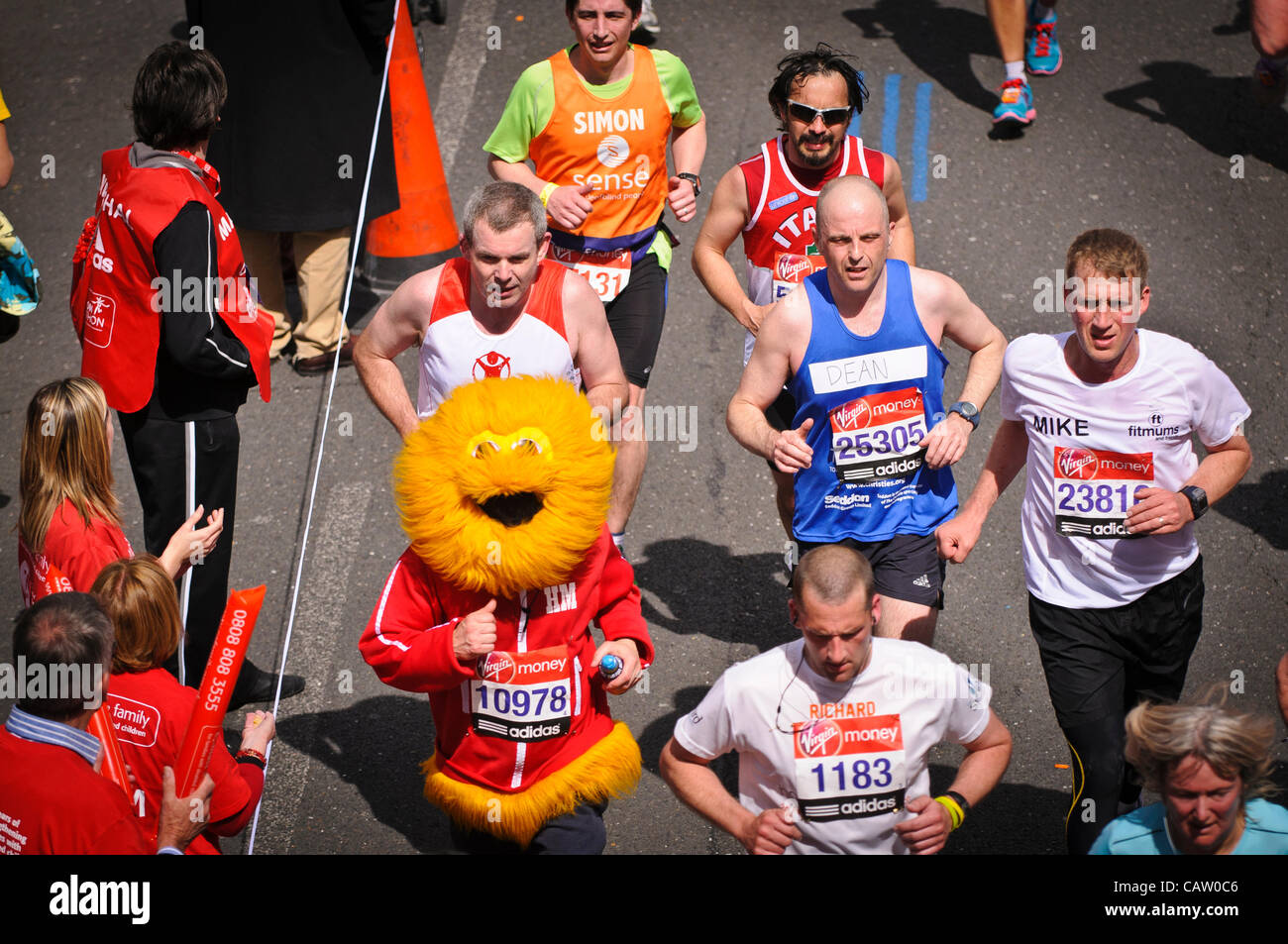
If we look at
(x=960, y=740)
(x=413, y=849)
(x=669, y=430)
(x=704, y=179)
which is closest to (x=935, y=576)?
(x=960, y=740)

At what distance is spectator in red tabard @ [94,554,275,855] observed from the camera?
161 inches

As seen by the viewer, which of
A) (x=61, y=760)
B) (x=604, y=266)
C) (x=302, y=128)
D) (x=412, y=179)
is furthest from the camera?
(x=412, y=179)

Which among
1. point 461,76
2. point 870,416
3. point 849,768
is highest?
point 461,76

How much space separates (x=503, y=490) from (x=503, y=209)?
1397 mm

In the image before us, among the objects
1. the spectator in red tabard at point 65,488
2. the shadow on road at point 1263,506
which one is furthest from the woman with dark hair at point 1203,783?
the shadow on road at point 1263,506

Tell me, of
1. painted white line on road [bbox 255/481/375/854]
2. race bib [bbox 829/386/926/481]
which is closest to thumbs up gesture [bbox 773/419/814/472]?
race bib [bbox 829/386/926/481]

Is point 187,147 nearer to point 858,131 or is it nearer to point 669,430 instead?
point 669,430

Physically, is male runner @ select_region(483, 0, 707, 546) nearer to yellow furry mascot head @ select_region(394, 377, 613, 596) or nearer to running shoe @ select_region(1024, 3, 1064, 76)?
yellow furry mascot head @ select_region(394, 377, 613, 596)

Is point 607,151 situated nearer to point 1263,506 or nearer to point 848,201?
point 848,201

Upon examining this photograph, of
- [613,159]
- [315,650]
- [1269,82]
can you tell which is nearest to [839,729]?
[315,650]

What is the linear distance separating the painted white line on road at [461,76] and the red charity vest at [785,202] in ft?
12.8

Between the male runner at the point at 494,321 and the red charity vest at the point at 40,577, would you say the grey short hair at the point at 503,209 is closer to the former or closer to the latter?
the male runner at the point at 494,321

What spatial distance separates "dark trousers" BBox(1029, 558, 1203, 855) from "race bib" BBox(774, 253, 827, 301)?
1.97 metres

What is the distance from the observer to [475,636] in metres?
3.93
